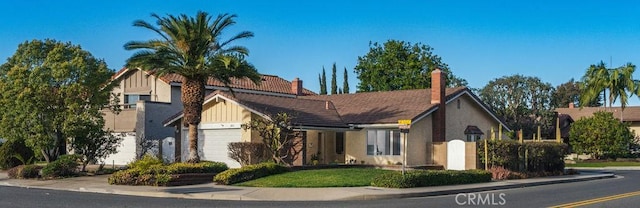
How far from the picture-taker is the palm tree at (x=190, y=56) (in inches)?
1086

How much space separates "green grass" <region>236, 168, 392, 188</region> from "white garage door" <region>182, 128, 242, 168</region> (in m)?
7.41

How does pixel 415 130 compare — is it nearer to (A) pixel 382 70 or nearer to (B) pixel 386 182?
(B) pixel 386 182

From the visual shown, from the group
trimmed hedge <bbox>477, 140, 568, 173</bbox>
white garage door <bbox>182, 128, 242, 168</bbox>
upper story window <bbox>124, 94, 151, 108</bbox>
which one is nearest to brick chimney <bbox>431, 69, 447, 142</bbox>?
trimmed hedge <bbox>477, 140, 568, 173</bbox>

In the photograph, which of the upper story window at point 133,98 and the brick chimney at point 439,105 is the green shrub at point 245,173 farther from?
the upper story window at point 133,98

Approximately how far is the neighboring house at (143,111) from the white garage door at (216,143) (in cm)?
242

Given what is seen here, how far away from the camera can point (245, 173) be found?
2512cm

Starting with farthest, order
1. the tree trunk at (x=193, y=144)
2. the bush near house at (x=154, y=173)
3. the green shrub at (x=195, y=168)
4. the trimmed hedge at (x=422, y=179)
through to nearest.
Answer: the tree trunk at (x=193, y=144) → the green shrub at (x=195, y=168) → the bush near house at (x=154, y=173) → the trimmed hedge at (x=422, y=179)

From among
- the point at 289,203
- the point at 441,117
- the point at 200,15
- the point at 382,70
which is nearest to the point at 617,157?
the point at 382,70

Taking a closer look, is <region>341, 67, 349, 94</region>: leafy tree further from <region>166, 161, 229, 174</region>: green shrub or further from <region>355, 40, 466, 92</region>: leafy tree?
<region>166, 161, 229, 174</region>: green shrub

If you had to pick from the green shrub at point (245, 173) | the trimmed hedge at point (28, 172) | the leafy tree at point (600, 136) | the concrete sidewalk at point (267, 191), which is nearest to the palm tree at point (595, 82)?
the leafy tree at point (600, 136)

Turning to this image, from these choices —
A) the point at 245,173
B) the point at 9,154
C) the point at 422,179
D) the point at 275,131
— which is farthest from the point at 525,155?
the point at 9,154

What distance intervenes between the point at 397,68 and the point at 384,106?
81.8 ft

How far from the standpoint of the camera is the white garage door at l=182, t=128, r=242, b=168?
33.2 meters

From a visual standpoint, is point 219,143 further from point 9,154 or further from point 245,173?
point 9,154
